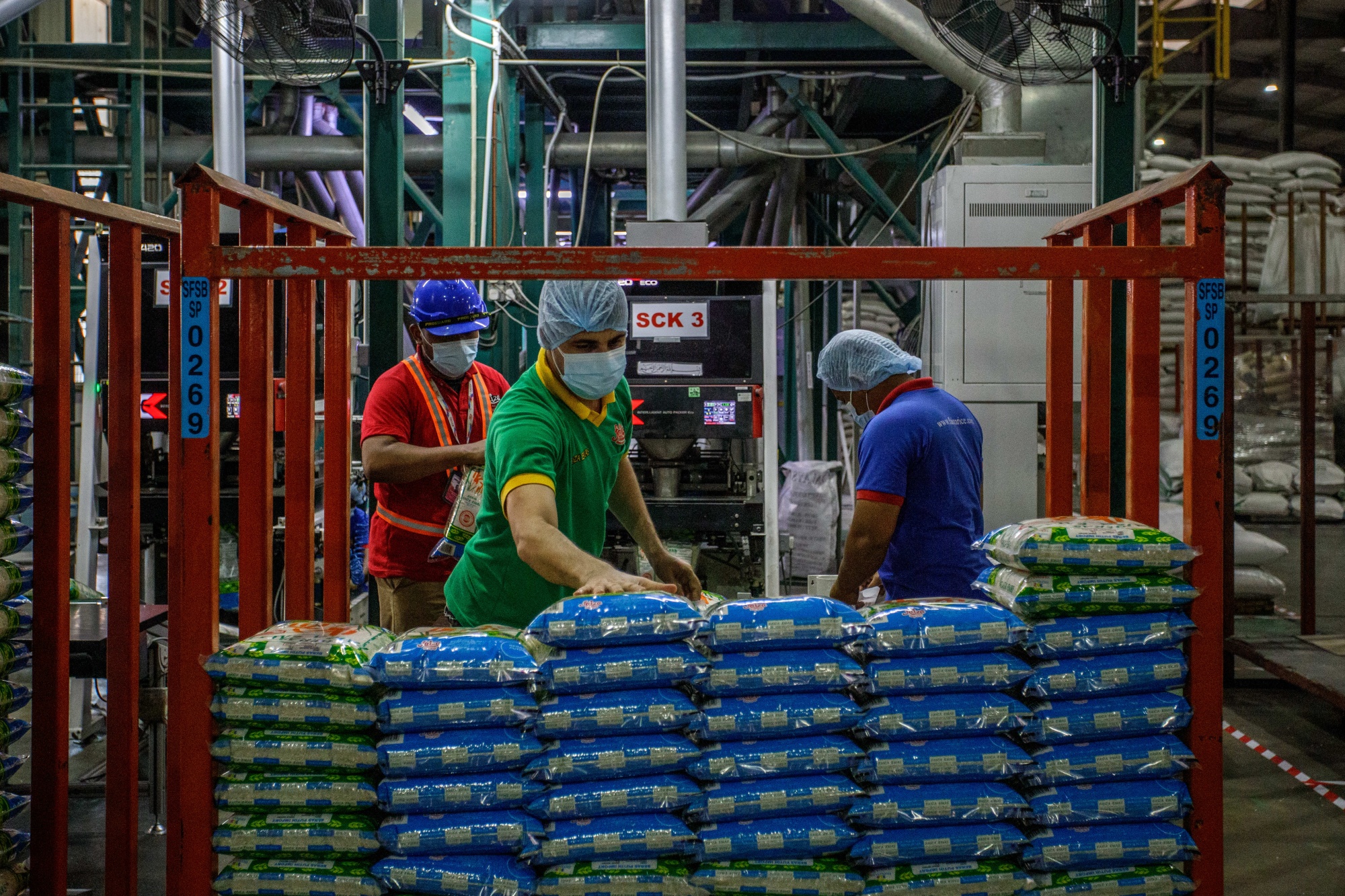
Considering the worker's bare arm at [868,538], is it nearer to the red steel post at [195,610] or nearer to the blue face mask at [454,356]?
the blue face mask at [454,356]

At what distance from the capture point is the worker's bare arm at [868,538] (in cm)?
339

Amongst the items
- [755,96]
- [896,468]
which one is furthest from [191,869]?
[755,96]

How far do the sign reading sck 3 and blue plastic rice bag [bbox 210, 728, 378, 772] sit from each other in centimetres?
335

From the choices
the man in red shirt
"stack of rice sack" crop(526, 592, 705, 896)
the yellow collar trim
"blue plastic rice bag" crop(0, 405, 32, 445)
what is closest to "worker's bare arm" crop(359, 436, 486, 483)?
the man in red shirt

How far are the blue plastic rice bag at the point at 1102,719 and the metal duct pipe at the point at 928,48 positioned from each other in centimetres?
360

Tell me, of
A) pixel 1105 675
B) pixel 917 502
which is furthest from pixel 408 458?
pixel 1105 675

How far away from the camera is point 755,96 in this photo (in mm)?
9250

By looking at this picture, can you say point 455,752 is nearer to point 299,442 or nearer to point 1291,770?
point 299,442

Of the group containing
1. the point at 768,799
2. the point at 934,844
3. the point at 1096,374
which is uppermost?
the point at 1096,374

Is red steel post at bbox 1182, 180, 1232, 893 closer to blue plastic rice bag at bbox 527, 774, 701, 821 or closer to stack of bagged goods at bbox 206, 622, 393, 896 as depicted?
blue plastic rice bag at bbox 527, 774, 701, 821

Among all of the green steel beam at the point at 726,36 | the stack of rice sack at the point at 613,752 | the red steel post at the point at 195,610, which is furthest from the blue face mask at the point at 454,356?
the green steel beam at the point at 726,36

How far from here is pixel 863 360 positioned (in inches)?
148

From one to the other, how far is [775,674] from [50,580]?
1.89 m

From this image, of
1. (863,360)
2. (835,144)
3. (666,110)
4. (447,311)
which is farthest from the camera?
(835,144)
